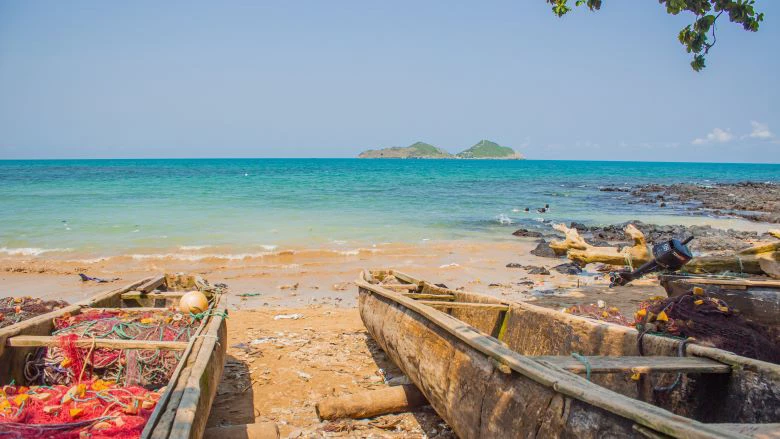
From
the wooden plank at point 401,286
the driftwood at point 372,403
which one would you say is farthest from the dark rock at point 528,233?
the driftwood at point 372,403

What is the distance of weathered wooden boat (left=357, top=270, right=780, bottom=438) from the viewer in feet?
8.70

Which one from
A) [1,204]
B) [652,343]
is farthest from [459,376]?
[1,204]

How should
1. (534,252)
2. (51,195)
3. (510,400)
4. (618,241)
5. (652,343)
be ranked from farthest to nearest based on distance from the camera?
(51,195)
(618,241)
(534,252)
(652,343)
(510,400)

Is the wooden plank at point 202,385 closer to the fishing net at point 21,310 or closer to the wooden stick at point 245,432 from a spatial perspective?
the wooden stick at point 245,432

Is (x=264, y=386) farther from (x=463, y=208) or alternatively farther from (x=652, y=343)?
(x=463, y=208)

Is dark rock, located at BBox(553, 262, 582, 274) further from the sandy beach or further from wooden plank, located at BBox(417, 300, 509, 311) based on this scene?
wooden plank, located at BBox(417, 300, 509, 311)

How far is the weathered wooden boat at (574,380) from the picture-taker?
8.70 ft

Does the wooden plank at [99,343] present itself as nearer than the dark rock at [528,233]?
Yes

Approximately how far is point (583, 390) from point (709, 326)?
242cm

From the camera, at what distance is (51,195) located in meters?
30.7

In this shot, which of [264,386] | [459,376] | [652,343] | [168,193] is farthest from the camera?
[168,193]

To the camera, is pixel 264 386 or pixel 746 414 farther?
pixel 264 386

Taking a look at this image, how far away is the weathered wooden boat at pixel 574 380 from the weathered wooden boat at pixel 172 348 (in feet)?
6.27

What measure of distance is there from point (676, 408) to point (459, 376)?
5.94 ft
